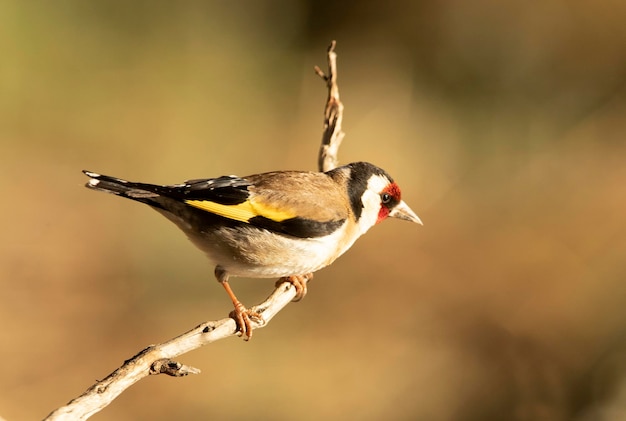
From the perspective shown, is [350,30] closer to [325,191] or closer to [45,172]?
[45,172]

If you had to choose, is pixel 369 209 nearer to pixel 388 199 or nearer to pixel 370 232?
pixel 388 199

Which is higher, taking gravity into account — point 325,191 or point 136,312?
point 325,191

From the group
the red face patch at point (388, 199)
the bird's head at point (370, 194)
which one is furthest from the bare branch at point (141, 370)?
the red face patch at point (388, 199)

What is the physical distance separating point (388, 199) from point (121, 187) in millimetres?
1313

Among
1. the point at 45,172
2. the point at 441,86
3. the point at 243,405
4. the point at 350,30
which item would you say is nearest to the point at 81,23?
the point at 45,172

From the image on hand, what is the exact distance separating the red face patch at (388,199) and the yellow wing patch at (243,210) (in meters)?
0.61

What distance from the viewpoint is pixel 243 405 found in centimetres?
553

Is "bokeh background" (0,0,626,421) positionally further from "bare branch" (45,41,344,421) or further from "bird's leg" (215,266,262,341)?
"bare branch" (45,41,344,421)

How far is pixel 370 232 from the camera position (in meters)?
7.75

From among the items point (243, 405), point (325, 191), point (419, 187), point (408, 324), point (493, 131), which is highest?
point (325, 191)

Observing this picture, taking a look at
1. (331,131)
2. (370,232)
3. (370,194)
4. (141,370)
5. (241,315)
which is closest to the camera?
(141,370)

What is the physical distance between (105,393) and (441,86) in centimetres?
682

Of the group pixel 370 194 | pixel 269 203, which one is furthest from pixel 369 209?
pixel 269 203

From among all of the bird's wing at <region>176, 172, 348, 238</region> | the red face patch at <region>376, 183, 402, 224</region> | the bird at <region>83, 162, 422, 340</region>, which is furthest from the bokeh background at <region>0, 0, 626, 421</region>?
the bird's wing at <region>176, 172, 348, 238</region>
